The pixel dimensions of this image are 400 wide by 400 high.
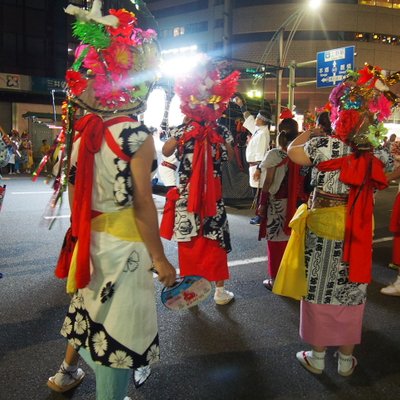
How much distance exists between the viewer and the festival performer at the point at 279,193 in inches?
166

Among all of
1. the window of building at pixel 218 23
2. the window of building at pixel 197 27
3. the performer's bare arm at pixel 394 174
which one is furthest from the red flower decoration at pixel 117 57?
the window of building at pixel 197 27

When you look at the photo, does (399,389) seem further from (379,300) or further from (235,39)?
(235,39)

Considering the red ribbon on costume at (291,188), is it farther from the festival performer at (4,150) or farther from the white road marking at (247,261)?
the festival performer at (4,150)

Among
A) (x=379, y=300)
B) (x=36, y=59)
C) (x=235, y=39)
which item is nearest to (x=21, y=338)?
(x=379, y=300)

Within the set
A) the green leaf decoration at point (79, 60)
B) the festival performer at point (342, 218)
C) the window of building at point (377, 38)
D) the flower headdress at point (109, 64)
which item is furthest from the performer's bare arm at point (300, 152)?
the window of building at point (377, 38)

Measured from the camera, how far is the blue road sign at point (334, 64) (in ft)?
41.7

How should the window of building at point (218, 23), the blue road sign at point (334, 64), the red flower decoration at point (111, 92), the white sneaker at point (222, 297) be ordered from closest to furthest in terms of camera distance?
the red flower decoration at point (111, 92) < the white sneaker at point (222, 297) < the blue road sign at point (334, 64) < the window of building at point (218, 23)

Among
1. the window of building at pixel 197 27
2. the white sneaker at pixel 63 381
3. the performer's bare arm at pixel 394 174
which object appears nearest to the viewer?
the white sneaker at pixel 63 381

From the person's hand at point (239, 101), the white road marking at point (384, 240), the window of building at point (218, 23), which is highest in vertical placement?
the window of building at point (218, 23)

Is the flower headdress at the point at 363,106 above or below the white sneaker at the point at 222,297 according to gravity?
above

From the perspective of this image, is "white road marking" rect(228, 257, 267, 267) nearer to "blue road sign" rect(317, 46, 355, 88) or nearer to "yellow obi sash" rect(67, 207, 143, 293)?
"yellow obi sash" rect(67, 207, 143, 293)

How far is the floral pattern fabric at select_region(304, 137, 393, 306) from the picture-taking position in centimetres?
282

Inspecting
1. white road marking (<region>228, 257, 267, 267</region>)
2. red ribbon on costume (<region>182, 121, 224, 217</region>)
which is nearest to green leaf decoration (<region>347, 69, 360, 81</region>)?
red ribbon on costume (<region>182, 121, 224, 217</region>)

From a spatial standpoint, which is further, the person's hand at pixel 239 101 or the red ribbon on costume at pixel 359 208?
the person's hand at pixel 239 101
